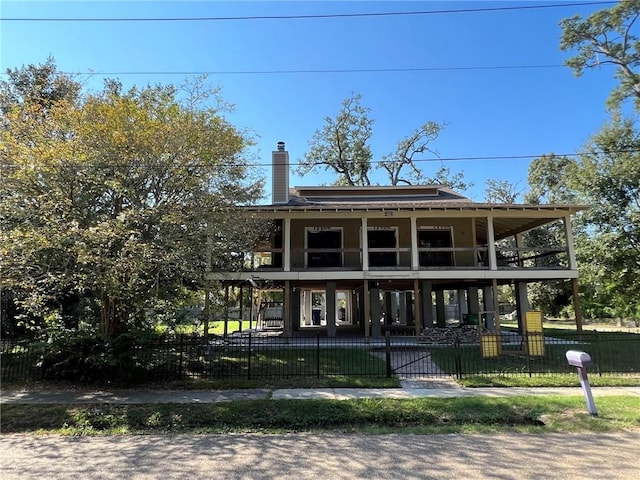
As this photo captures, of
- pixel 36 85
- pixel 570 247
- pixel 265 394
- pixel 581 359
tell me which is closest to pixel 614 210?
pixel 570 247

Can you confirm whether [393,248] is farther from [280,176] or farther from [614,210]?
[614,210]

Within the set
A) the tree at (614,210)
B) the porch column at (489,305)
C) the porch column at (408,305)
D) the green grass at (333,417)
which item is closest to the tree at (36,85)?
the green grass at (333,417)

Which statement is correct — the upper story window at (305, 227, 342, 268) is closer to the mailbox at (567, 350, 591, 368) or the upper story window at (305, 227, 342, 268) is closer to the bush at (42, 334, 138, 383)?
the bush at (42, 334, 138, 383)

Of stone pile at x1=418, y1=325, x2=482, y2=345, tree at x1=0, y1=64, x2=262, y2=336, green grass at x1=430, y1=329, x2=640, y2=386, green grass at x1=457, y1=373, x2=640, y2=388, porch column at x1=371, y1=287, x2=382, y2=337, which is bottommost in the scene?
green grass at x1=457, y1=373, x2=640, y2=388

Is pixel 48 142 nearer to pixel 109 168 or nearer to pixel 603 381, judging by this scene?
pixel 109 168

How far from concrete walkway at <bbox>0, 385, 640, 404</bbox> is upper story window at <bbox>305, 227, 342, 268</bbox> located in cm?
1099

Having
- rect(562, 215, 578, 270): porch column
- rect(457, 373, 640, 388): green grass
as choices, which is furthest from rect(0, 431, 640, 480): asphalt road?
rect(562, 215, 578, 270): porch column

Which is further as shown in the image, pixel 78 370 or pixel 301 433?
pixel 78 370

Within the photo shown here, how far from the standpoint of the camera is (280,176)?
19641 mm

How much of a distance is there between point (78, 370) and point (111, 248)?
3378 millimetres

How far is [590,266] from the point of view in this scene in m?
23.5

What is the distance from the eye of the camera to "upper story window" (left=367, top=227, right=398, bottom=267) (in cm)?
1995

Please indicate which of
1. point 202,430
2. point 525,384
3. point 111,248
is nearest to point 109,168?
point 111,248

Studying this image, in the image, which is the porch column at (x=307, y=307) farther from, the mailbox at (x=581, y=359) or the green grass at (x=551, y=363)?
the mailbox at (x=581, y=359)
